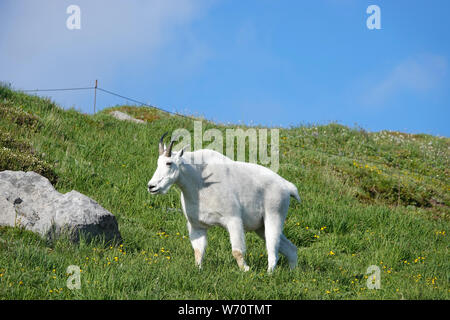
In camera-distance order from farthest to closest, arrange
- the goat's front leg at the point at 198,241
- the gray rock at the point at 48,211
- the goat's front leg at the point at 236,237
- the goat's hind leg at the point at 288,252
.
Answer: the gray rock at the point at 48,211, the goat's hind leg at the point at 288,252, the goat's front leg at the point at 198,241, the goat's front leg at the point at 236,237

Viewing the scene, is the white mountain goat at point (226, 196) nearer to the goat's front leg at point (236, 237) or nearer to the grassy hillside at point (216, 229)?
the goat's front leg at point (236, 237)

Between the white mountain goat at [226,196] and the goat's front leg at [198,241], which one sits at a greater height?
the white mountain goat at [226,196]

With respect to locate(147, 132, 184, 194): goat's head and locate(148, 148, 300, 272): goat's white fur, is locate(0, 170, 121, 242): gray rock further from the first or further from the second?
locate(147, 132, 184, 194): goat's head

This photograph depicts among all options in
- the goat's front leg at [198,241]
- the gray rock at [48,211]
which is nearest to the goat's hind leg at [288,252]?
the goat's front leg at [198,241]

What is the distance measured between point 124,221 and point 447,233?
8.87 metres

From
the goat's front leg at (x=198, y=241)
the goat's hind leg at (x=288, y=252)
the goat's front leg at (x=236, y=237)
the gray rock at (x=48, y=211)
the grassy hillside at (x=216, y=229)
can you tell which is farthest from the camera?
the gray rock at (x=48, y=211)

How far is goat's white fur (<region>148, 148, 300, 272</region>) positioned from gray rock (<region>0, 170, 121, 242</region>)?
2137 mm

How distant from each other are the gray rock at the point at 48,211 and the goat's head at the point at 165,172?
2.51m

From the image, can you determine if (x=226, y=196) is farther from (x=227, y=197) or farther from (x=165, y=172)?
(x=165, y=172)

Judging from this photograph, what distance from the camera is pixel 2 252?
720cm

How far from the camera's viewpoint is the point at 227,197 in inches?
283

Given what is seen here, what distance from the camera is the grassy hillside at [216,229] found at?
6605mm

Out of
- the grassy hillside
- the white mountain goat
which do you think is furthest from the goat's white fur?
the grassy hillside
